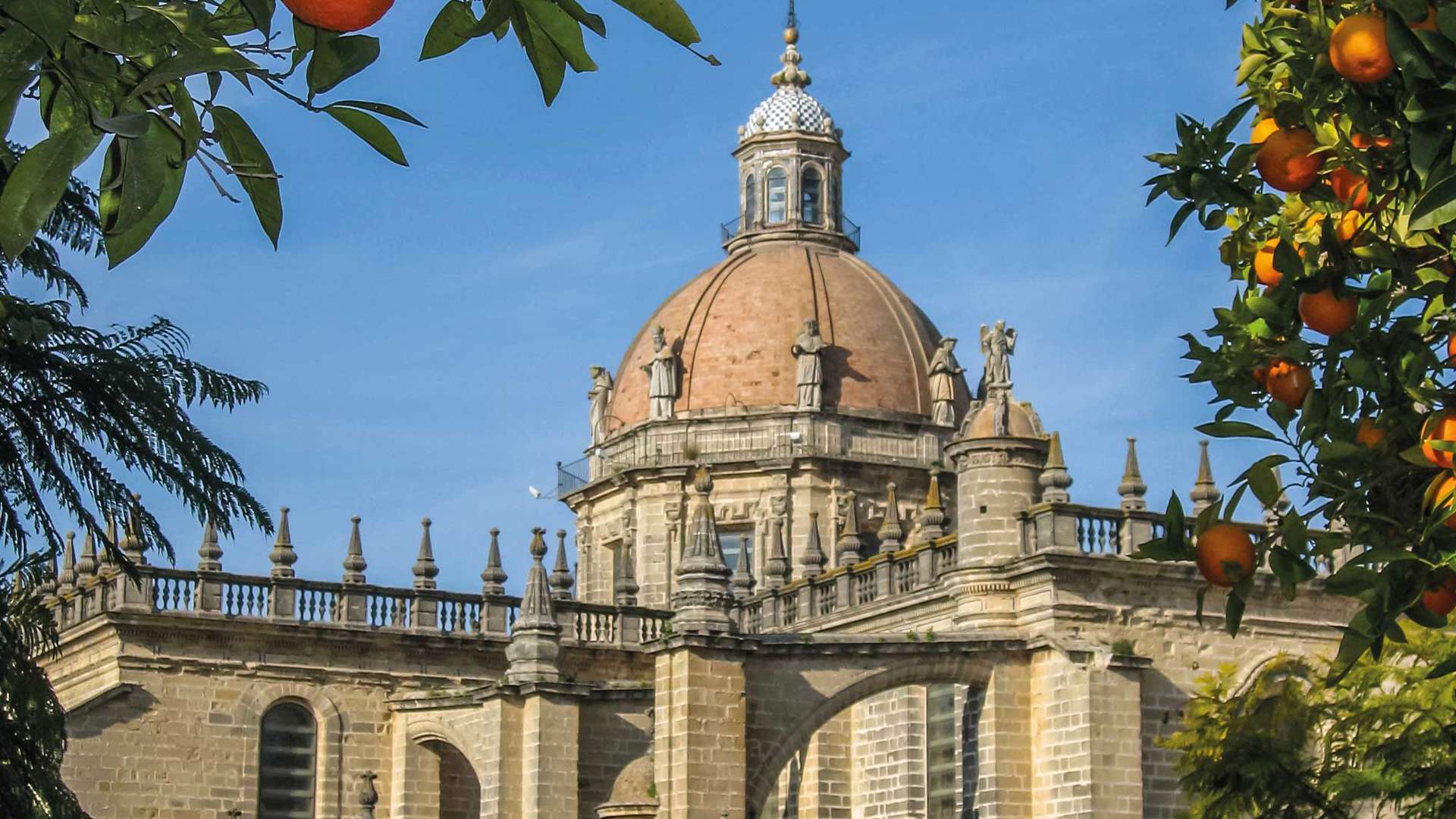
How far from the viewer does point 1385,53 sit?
7227 millimetres

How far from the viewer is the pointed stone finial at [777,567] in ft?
149

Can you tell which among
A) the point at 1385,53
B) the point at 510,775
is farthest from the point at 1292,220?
the point at 510,775

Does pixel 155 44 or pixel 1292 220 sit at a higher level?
pixel 1292 220

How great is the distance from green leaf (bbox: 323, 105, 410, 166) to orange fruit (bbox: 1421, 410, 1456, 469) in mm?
4332

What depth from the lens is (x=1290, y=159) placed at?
8422 millimetres

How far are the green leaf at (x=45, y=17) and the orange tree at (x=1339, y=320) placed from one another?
4.74 m

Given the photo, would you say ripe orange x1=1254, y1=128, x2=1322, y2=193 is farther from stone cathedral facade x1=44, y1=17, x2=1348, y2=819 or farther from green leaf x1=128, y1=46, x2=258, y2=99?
stone cathedral facade x1=44, y1=17, x2=1348, y2=819

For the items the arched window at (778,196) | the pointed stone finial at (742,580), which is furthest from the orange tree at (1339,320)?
the arched window at (778,196)

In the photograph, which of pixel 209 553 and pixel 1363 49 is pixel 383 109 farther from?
pixel 209 553

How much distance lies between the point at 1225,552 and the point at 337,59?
4605 mm

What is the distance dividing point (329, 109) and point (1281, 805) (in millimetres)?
20529

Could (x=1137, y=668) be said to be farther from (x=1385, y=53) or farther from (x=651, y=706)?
→ (x=1385, y=53)

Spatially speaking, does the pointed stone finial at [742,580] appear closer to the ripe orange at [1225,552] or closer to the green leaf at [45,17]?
the ripe orange at [1225,552]

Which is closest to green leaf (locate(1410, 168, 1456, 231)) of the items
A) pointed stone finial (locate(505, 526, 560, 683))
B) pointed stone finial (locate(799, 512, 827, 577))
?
pointed stone finial (locate(505, 526, 560, 683))
